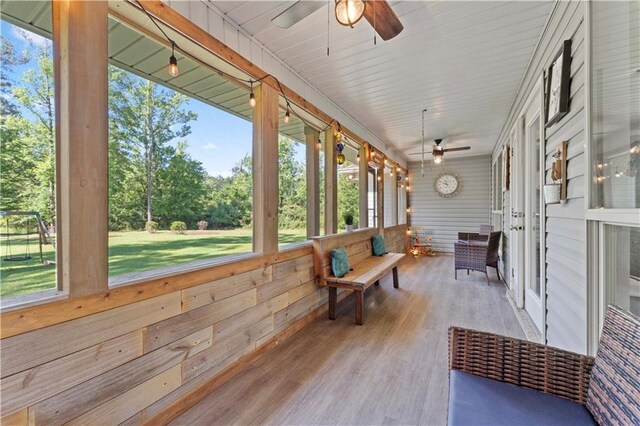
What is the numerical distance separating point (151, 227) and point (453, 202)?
24.9ft

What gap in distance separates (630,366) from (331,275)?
2504 millimetres

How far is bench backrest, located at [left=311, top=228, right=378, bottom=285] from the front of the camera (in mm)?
3100

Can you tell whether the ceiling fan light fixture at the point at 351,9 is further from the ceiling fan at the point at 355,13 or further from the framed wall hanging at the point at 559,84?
the framed wall hanging at the point at 559,84

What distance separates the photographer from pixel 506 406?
1061mm

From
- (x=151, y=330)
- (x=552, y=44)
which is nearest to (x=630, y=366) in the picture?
(x=151, y=330)

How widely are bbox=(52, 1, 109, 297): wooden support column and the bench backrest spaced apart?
6.76 ft

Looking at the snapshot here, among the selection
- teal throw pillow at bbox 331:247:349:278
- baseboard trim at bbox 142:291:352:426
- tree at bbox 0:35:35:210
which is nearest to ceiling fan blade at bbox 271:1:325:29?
tree at bbox 0:35:35:210

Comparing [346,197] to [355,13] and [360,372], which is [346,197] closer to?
[360,372]

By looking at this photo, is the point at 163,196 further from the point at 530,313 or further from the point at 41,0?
the point at 530,313

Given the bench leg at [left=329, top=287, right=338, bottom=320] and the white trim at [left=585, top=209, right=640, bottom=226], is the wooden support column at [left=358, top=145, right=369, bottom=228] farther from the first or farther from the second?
the white trim at [left=585, top=209, right=640, bottom=226]

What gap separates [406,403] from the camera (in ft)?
5.62

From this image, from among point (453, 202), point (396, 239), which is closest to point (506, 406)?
point (396, 239)

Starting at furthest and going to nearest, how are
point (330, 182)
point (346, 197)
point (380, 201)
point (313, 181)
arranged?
point (380, 201) → point (346, 197) → point (330, 182) → point (313, 181)

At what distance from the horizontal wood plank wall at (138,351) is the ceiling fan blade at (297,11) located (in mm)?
1727
